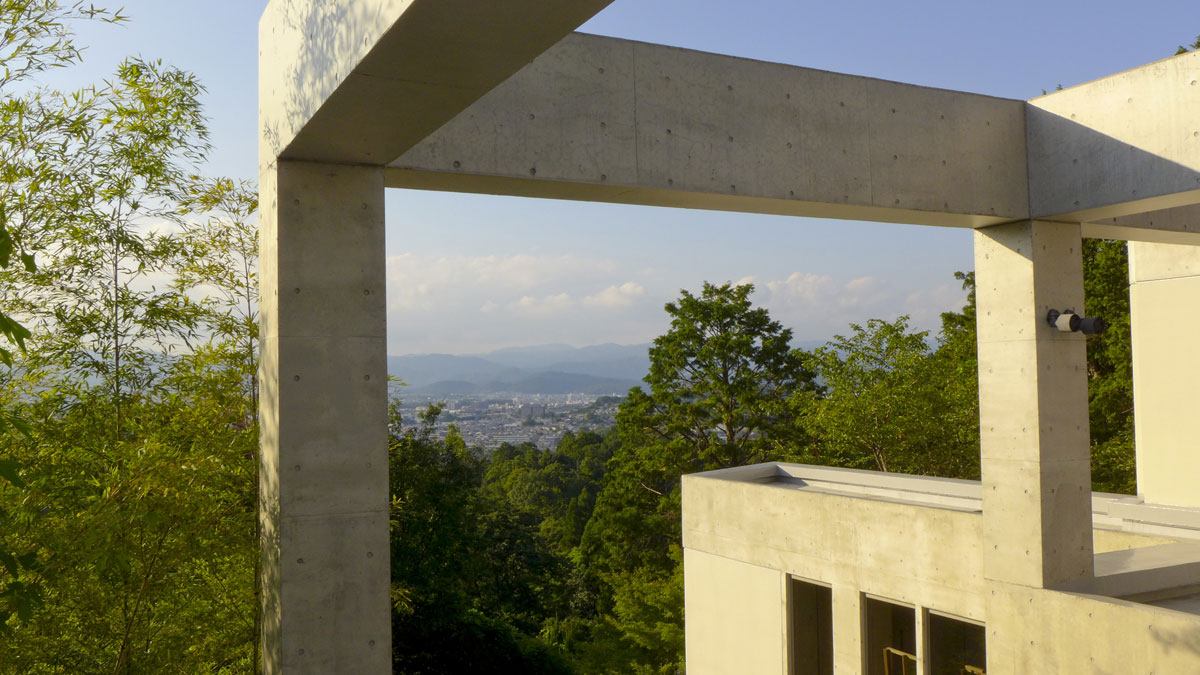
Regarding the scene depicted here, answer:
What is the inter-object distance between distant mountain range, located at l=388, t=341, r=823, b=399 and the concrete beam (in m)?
89.3

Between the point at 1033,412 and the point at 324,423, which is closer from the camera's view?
the point at 324,423

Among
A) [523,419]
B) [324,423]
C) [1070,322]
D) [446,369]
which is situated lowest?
[523,419]

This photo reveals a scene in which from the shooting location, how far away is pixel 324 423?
328cm

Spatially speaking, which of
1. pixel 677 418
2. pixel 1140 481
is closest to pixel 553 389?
pixel 677 418

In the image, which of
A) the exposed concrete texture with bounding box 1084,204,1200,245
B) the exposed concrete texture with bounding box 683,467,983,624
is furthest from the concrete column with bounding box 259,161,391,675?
the exposed concrete texture with bounding box 683,467,983,624

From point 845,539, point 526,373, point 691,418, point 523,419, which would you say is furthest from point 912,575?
point 526,373

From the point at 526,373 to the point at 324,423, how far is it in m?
141

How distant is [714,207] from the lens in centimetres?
454

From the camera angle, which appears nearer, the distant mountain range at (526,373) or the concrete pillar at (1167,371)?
the concrete pillar at (1167,371)

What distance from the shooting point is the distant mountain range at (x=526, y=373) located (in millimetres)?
118375

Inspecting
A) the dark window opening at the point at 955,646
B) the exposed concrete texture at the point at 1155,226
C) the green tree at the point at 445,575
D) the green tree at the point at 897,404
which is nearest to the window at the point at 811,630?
the dark window opening at the point at 955,646

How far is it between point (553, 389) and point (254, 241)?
11956 centimetres

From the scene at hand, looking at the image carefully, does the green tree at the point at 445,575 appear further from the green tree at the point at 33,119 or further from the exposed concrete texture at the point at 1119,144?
the exposed concrete texture at the point at 1119,144

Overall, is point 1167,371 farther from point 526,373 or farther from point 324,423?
point 526,373
